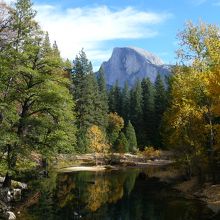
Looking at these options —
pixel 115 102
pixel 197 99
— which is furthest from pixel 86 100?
pixel 197 99

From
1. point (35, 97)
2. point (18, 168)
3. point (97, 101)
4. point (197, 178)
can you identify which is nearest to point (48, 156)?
point (18, 168)

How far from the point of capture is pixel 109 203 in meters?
35.6

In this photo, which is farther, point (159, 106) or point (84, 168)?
point (159, 106)

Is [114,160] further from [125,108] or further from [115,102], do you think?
[115,102]

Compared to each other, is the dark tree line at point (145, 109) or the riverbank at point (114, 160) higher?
the dark tree line at point (145, 109)

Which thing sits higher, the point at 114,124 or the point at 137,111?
the point at 137,111

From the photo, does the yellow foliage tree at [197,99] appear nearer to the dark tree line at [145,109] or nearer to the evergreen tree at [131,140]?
the evergreen tree at [131,140]

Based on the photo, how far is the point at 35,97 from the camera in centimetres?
3192

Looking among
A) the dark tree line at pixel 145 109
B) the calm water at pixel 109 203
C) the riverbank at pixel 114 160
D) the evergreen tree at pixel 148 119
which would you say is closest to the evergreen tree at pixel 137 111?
the dark tree line at pixel 145 109

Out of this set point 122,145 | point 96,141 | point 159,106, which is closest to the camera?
point 96,141

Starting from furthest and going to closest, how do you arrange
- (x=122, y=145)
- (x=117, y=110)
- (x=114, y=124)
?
(x=117, y=110), (x=114, y=124), (x=122, y=145)

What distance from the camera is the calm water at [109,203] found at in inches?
1164

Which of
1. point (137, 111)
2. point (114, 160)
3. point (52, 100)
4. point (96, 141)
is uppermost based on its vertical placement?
point (137, 111)

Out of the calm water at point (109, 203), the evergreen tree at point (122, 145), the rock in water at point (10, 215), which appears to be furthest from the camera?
the evergreen tree at point (122, 145)
